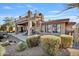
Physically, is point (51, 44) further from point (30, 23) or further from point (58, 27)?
point (30, 23)

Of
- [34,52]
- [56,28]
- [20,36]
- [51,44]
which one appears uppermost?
[56,28]

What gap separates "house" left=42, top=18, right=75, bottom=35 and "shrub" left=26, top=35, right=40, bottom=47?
0.17 m

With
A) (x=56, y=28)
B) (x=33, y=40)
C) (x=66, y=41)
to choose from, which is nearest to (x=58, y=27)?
(x=56, y=28)

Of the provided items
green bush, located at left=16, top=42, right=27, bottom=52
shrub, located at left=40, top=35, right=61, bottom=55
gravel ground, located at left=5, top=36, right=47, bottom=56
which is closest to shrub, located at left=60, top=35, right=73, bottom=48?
shrub, located at left=40, top=35, right=61, bottom=55

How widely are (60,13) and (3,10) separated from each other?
0.88 metres

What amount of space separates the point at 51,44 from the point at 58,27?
288 millimetres

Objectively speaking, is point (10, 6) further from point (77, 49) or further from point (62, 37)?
point (77, 49)

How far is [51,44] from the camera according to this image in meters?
3.59

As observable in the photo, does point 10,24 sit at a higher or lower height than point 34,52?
higher

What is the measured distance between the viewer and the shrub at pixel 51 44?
3.58 metres

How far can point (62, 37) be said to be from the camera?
3623mm

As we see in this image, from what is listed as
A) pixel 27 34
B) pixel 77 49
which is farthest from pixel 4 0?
pixel 77 49

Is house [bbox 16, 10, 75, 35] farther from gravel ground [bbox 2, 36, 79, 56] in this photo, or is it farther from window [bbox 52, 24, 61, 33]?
gravel ground [bbox 2, 36, 79, 56]

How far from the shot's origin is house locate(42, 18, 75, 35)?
3.62 m
